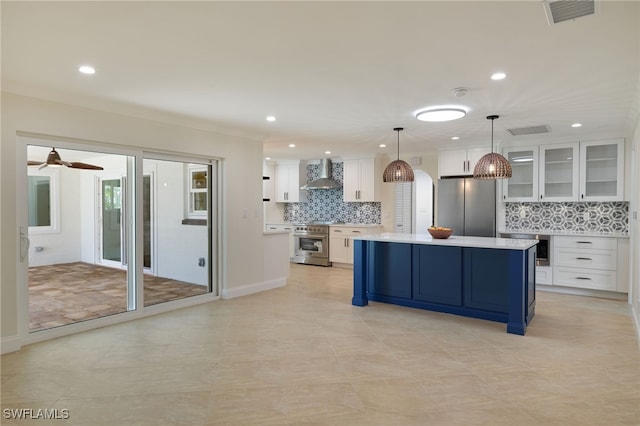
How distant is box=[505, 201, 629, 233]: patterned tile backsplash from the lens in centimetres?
566

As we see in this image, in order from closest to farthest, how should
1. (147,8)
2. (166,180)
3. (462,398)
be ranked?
1. (147,8)
2. (462,398)
3. (166,180)

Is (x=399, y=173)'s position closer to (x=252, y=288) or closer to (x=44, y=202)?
(x=252, y=288)

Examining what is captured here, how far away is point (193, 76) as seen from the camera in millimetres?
3104

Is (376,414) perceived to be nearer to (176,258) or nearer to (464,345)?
(464,345)

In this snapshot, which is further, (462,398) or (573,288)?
(573,288)

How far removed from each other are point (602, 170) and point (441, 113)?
124 inches

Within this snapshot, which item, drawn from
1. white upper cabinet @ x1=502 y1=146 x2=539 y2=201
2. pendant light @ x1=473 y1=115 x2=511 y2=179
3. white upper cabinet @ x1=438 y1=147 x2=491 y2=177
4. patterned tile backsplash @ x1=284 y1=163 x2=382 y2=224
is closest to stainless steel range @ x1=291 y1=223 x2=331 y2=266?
patterned tile backsplash @ x1=284 y1=163 x2=382 y2=224

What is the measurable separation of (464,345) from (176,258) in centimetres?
393

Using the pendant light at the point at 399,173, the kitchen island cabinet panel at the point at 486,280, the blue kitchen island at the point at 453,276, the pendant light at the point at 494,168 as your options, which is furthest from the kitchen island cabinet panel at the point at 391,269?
the pendant light at the point at 494,168

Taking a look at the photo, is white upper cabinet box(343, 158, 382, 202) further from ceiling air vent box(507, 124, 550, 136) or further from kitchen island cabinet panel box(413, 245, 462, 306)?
kitchen island cabinet panel box(413, 245, 462, 306)

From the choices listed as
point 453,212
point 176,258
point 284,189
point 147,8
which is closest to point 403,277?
point 453,212

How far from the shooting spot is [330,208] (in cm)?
873

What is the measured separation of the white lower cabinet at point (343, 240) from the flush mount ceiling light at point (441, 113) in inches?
142

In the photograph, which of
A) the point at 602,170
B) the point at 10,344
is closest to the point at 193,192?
the point at 10,344
